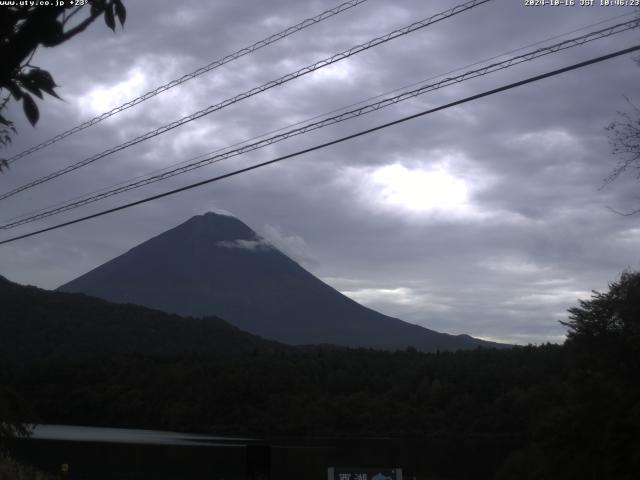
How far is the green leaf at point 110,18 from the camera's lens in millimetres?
4422

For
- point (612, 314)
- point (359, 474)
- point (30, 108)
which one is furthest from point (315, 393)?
point (30, 108)

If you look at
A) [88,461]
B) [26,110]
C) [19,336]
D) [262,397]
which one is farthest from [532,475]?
[19,336]

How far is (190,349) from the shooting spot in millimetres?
123188

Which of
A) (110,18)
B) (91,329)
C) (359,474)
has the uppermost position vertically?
(91,329)

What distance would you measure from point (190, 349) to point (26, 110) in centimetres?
12164

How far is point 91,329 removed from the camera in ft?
363

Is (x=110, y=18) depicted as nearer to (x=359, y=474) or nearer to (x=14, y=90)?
(x=14, y=90)

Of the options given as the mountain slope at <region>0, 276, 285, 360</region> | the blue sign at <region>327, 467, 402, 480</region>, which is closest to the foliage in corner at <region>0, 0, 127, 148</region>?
the blue sign at <region>327, 467, 402, 480</region>

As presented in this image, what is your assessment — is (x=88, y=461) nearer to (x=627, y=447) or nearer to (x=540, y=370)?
(x=627, y=447)

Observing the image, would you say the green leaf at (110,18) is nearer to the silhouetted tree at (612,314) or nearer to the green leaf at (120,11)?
the green leaf at (120,11)

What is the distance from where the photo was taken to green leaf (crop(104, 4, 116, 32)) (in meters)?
4.42

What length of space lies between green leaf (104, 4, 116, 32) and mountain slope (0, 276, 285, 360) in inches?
3447

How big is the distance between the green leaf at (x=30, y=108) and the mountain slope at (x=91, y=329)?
286ft

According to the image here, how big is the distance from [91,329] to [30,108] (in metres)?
112
